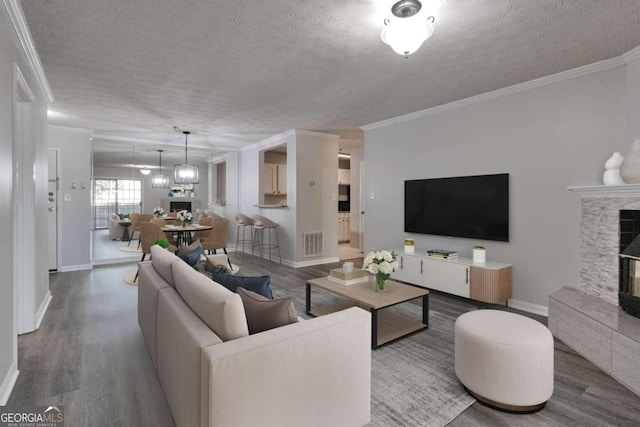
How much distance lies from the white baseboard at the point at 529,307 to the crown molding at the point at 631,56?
2425 millimetres

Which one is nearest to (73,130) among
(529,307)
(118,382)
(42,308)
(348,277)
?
(42,308)

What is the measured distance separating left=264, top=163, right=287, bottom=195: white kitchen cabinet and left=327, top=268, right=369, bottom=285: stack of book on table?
4.50m

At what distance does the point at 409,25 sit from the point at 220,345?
216cm

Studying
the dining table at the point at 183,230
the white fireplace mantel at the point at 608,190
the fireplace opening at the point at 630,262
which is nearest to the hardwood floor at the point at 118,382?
the fireplace opening at the point at 630,262

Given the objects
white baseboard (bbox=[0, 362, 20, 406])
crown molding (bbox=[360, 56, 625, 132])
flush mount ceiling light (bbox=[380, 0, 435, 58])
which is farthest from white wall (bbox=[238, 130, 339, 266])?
white baseboard (bbox=[0, 362, 20, 406])

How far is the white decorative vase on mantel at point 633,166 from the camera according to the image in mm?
2527

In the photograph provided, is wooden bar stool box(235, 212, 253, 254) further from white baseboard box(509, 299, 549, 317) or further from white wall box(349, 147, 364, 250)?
white baseboard box(509, 299, 549, 317)

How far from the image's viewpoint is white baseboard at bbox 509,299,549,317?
3432 millimetres

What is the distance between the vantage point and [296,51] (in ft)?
9.08

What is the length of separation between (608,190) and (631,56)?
3.88ft

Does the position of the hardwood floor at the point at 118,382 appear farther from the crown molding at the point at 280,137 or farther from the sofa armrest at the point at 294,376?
the crown molding at the point at 280,137

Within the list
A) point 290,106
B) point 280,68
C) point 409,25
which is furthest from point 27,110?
point 409,25

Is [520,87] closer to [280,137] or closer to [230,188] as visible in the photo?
[280,137]

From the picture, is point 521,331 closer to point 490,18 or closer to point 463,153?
point 490,18
